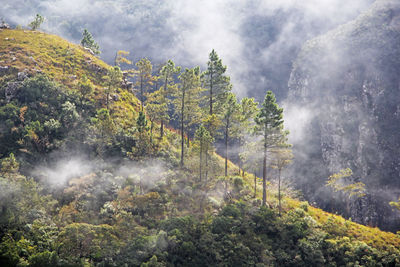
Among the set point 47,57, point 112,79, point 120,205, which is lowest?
point 120,205

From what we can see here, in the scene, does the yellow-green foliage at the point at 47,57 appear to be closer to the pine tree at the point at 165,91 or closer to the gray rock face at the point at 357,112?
the pine tree at the point at 165,91

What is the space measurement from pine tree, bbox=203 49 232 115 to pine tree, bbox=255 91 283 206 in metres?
12.3

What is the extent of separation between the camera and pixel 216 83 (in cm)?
4856

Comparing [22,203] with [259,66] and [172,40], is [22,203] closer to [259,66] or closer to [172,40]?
[259,66]

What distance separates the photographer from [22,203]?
25.6 m

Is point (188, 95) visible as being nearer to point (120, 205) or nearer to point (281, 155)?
point (281, 155)

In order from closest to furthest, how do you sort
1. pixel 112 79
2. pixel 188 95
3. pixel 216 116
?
pixel 216 116, pixel 188 95, pixel 112 79

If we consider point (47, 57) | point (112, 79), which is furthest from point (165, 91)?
point (47, 57)

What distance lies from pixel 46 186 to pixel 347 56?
107m

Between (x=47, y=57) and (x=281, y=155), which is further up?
(x=47, y=57)

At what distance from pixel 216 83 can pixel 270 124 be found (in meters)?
15.2

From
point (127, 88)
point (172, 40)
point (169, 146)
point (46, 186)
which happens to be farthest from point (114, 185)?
point (172, 40)

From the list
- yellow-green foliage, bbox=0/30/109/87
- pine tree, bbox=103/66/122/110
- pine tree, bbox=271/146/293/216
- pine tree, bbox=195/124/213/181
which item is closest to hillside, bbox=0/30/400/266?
yellow-green foliage, bbox=0/30/109/87

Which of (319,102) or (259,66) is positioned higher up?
(259,66)
